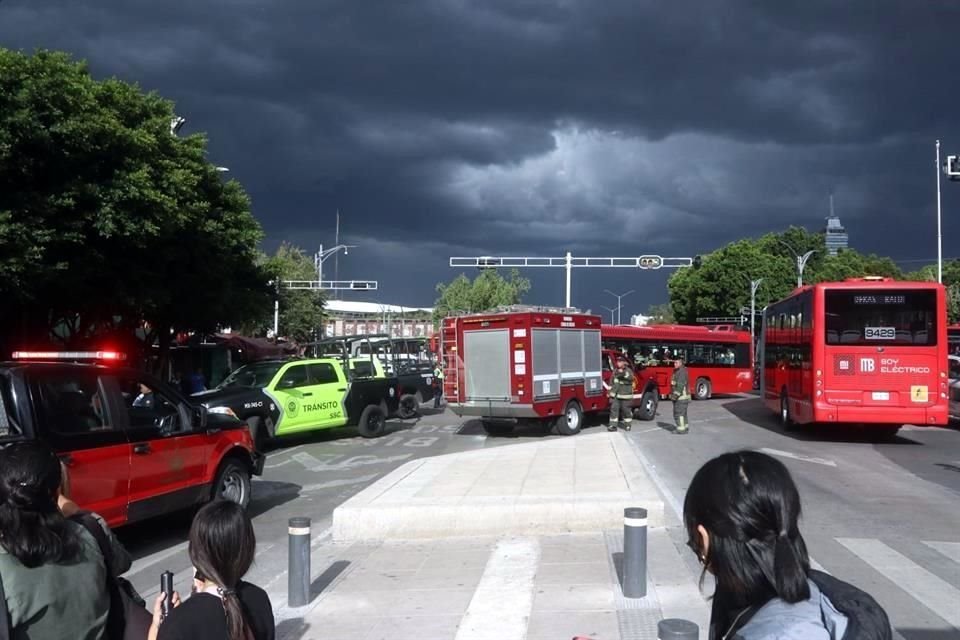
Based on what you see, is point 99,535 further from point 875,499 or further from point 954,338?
point 954,338

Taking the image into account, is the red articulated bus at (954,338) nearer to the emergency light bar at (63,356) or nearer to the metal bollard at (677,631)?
the emergency light bar at (63,356)

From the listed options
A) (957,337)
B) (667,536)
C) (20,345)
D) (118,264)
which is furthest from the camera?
(957,337)

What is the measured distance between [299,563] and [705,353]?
2986cm

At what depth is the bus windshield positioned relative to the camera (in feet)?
61.7

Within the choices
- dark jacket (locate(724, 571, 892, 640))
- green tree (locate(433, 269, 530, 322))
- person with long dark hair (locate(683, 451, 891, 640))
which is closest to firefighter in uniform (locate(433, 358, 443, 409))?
person with long dark hair (locate(683, 451, 891, 640))

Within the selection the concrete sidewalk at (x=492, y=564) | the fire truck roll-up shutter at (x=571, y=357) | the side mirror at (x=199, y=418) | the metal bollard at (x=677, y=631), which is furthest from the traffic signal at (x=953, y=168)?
the metal bollard at (x=677, y=631)

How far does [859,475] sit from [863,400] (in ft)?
14.8

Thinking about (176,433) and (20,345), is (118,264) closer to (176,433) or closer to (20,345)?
(20,345)

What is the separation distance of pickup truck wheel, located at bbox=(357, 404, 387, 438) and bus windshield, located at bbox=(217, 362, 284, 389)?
8.18ft

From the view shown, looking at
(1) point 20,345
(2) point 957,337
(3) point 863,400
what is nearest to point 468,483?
(3) point 863,400

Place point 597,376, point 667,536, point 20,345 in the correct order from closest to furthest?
point 667,536
point 20,345
point 597,376

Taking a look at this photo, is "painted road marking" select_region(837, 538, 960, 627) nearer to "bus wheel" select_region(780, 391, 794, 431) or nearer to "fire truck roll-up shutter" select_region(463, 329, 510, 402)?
"fire truck roll-up shutter" select_region(463, 329, 510, 402)

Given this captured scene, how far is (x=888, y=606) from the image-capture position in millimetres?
6707

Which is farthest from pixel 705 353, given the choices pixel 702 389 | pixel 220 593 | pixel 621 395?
pixel 220 593
